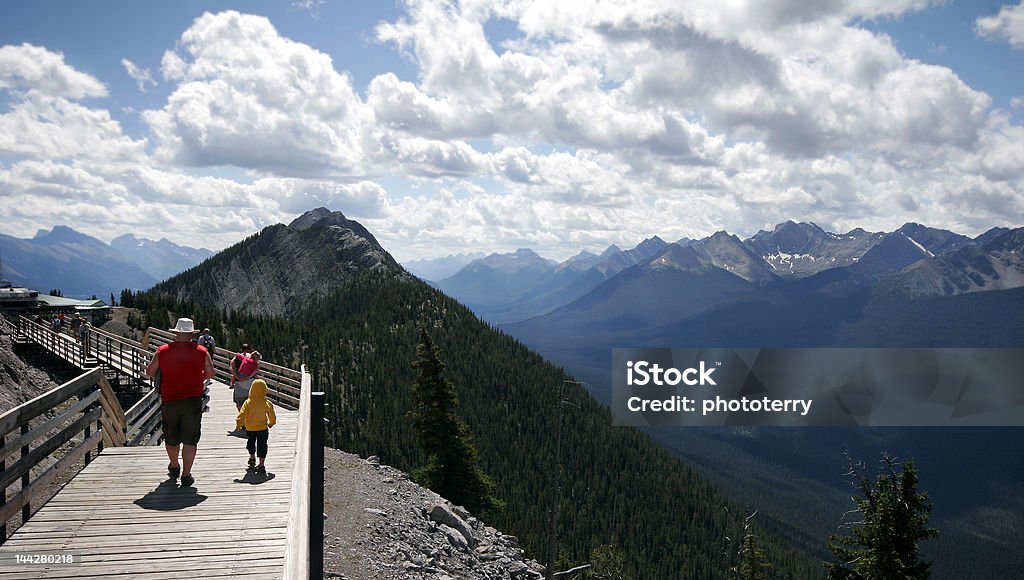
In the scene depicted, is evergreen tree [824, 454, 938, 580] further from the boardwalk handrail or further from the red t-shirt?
the boardwalk handrail

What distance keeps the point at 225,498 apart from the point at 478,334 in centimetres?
13737

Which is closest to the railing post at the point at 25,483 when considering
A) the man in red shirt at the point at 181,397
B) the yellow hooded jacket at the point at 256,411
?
the man in red shirt at the point at 181,397

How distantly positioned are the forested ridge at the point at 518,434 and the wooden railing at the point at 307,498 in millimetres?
69574

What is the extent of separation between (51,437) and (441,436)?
101 feet

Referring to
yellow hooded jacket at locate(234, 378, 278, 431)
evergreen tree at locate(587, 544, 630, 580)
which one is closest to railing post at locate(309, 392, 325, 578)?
yellow hooded jacket at locate(234, 378, 278, 431)

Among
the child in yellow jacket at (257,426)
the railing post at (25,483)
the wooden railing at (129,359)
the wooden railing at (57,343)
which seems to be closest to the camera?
the railing post at (25,483)

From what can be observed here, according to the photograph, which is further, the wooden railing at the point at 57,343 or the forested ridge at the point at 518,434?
the forested ridge at the point at 518,434

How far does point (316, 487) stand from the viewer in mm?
10648

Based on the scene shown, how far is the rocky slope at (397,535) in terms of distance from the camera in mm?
21781

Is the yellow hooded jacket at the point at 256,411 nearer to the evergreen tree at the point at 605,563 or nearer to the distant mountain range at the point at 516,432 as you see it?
the evergreen tree at the point at 605,563

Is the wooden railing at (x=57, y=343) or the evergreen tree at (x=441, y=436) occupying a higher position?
the wooden railing at (x=57, y=343)

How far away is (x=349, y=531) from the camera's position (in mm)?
23484

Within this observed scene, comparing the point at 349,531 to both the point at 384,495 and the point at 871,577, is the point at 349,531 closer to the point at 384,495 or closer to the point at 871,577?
the point at 384,495

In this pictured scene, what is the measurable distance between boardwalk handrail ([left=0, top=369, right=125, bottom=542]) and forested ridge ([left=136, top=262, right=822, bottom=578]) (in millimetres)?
65636
